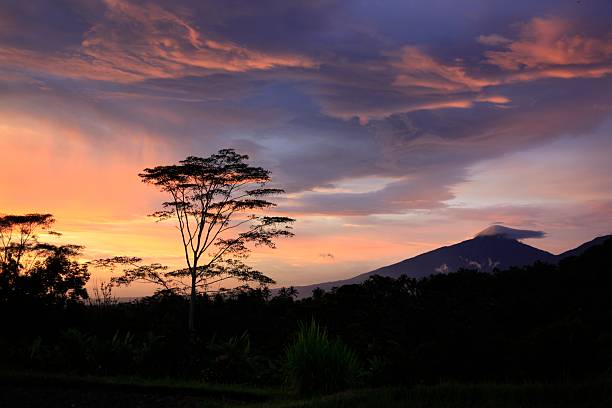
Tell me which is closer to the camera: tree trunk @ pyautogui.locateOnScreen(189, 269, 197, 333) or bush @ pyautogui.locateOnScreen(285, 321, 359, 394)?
bush @ pyautogui.locateOnScreen(285, 321, 359, 394)

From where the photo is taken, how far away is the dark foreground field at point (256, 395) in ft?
27.9

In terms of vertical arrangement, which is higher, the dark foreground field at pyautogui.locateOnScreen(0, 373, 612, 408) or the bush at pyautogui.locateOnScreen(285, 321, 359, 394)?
the bush at pyautogui.locateOnScreen(285, 321, 359, 394)

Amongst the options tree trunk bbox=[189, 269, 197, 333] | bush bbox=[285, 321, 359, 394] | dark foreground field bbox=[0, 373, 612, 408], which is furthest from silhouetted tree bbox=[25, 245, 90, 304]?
bush bbox=[285, 321, 359, 394]

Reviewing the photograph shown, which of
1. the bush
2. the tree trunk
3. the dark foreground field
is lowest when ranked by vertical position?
the dark foreground field

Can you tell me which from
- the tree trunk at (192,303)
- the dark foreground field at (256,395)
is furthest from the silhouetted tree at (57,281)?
the dark foreground field at (256,395)

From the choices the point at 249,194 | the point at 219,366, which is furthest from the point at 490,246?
the point at 219,366

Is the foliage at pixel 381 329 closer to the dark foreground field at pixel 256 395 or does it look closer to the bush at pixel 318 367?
the bush at pixel 318 367

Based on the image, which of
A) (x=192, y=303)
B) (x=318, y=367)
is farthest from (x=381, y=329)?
(x=192, y=303)

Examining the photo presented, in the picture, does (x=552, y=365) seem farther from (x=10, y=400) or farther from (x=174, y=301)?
(x=174, y=301)

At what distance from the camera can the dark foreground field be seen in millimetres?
8492

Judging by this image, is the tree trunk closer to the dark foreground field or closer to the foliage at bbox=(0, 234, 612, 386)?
the foliage at bbox=(0, 234, 612, 386)

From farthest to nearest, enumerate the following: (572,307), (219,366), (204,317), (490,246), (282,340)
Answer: (490,246) → (204,317) → (282,340) → (572,307) → (219,366)

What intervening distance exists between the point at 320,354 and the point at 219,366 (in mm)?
3433

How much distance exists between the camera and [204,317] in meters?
23.8
